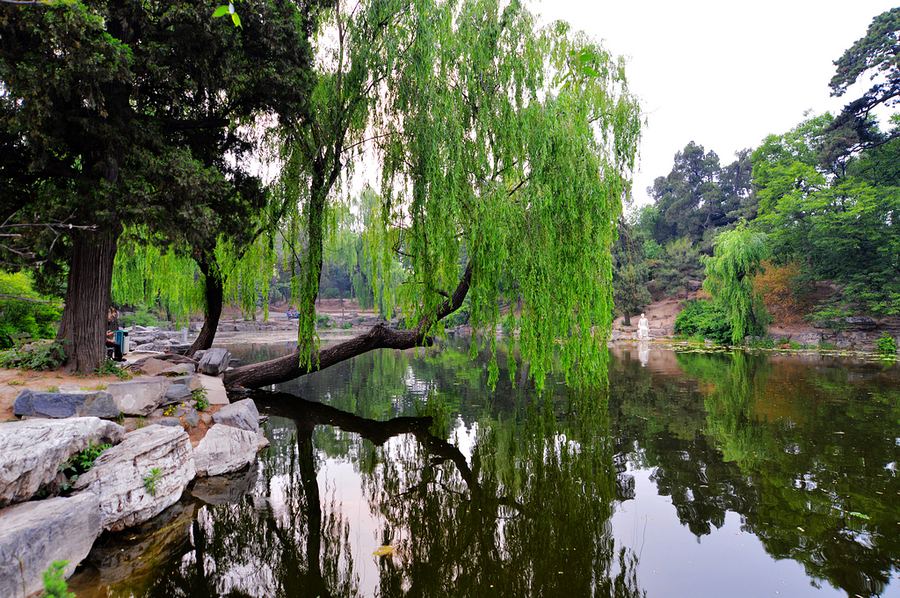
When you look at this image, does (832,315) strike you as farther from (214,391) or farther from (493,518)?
(214,391)

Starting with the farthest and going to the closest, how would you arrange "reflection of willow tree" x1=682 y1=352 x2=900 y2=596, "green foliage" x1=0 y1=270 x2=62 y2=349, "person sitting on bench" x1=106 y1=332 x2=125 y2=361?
"green foliage" x1=0 y1=270 x2=62 y2=349
"person sitting on bench" x1=106 y1=332 x2=125 y2=361
"reflection of willow tree" x1=682 y1=352 x2=900 y2=596

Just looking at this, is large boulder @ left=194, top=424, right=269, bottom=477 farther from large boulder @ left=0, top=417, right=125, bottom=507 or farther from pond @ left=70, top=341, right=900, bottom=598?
large boulder @ left=0, top=417, right=125, bottom=507

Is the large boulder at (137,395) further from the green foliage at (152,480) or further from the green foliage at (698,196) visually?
the green foliage at (698,196)

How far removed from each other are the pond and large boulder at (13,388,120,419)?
130 centimetres

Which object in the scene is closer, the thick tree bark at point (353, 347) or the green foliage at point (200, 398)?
the green foliage at point (200, 398)

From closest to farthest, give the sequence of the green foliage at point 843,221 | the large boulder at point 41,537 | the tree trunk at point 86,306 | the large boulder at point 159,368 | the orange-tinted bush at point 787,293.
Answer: the large boulder at point 41,537 → the tree trunk at point 86,306 → the large boulder at point 159,368 → the green foliage at point 843,221 → the orange-tinted bush at point 787,293

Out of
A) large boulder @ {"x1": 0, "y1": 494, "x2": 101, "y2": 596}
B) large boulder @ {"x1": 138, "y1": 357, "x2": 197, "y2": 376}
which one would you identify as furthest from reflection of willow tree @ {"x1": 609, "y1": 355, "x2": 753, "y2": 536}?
large boulder @ {"x1": 138, "y1": 357, "x2": 197, "y2": 376}

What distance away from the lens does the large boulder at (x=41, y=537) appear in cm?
247

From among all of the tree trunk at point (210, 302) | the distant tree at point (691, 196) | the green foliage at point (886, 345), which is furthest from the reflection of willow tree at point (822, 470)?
the distant tree at point (691, 196)

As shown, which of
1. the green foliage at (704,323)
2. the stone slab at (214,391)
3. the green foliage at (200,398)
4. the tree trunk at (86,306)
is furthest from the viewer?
the green foliage at (704,323)

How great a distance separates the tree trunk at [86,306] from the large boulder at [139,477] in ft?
6.60

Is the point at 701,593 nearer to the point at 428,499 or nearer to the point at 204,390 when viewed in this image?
the point at 428,499

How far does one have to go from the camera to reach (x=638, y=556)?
10.6 ft

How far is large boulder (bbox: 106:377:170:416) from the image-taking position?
15.6 feet
